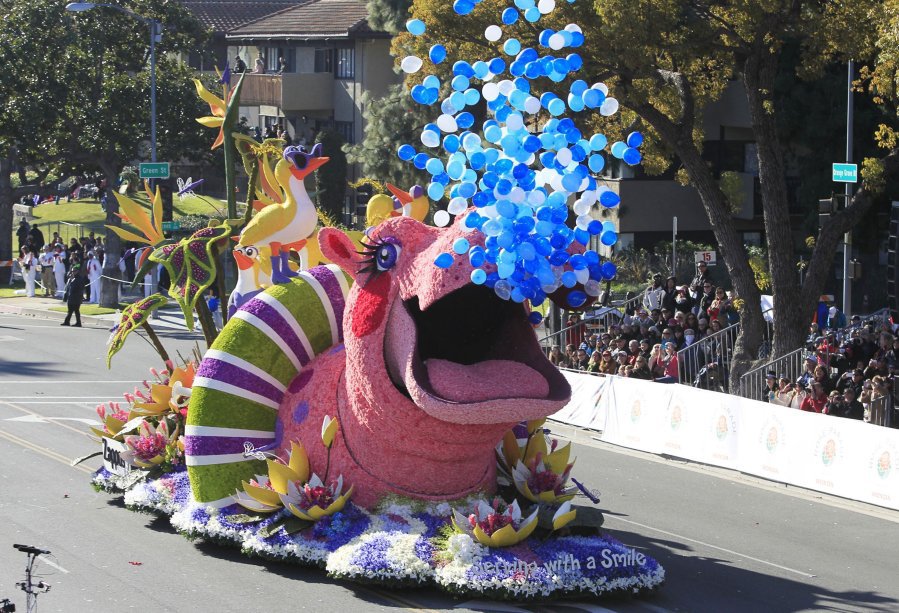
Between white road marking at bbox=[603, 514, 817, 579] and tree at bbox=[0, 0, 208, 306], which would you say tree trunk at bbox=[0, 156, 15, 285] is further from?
white road marking at bbox=[603, 514, 817, 579]

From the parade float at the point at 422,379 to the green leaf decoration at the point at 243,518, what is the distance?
0.07 feet

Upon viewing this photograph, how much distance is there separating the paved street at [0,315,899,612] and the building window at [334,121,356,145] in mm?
31651

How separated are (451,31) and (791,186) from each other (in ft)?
52.4

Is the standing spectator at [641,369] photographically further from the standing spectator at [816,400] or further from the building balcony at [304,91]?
the building balcony at [304,91]

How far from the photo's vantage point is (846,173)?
24328mm

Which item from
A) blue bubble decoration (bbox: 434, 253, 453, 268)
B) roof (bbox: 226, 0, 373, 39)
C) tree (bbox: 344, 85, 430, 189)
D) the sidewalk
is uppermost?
roof (bbox: 226, 0, 373, 39)

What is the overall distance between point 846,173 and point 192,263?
12534 millimetres

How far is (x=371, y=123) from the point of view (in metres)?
42.8

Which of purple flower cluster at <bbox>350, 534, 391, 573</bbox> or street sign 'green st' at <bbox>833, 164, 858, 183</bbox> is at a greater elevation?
street sign 'green st' at <bbox>833, 164, 858, 183</bbox>

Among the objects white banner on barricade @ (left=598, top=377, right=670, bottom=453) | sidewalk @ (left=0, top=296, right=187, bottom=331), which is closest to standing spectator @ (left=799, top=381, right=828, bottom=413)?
white banner on barricade @ (left=598, top=377, right=670, bottom=453)

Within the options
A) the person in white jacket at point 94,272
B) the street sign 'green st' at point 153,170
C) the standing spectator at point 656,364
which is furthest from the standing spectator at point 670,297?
the person in white jacket at point 94,272

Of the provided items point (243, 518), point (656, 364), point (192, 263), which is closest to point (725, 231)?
point (656, 364)

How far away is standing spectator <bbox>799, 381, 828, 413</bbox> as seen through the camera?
20000 mm

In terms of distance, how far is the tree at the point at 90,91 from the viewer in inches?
1602
